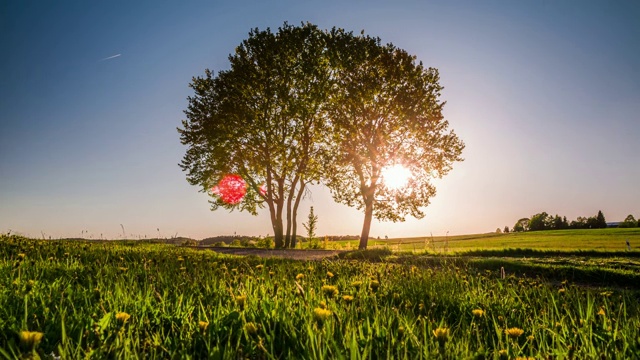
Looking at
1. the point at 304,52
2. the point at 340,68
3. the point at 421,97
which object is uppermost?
the point at 304,52

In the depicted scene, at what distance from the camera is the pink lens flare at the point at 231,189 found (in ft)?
108

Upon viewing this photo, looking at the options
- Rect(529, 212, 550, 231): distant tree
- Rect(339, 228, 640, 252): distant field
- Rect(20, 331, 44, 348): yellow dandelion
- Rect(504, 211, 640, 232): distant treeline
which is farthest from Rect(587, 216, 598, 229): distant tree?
Rect(20, 331, 44, 348): yellow dandelion

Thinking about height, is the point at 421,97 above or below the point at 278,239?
above

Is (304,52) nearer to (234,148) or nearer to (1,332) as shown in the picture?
(234,148)

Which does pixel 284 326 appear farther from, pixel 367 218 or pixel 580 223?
pixel 580 223

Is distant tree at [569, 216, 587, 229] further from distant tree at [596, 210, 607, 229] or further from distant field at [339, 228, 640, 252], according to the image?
distant field at [339, 228, 640, 252]

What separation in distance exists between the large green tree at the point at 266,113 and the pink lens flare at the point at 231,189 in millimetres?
2337

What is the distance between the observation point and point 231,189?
109 ft

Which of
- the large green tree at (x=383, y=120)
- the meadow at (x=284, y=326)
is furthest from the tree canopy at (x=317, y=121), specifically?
the meadow at (x=284, y=326)

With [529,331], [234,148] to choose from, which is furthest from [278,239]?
[529,331]

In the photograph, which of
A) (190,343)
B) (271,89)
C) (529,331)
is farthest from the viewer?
(271,89)

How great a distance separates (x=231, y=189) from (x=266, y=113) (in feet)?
28.9

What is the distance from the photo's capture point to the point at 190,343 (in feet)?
8.05

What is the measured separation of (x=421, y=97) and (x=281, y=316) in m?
24.4
